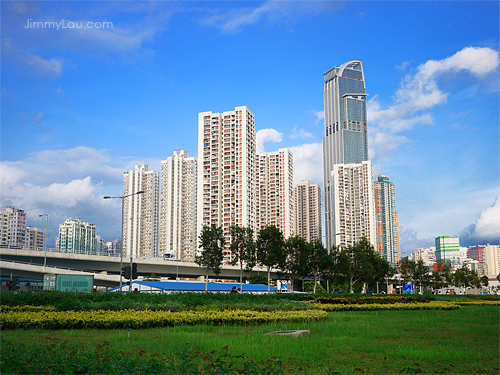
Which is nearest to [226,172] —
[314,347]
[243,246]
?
[243,246]

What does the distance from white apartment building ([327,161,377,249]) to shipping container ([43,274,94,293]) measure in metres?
156

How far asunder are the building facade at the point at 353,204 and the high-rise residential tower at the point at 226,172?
66154mm

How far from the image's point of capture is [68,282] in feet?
94.5

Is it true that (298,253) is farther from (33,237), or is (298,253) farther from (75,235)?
(75,235)

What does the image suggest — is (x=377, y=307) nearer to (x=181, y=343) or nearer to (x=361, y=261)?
(x=181, y=343)

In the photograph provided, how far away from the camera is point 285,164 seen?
15225cm

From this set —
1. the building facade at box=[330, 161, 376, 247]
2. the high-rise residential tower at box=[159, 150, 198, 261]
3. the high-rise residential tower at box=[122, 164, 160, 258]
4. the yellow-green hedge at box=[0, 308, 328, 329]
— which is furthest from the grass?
the building facade at box=[330, 161, 376, 247]

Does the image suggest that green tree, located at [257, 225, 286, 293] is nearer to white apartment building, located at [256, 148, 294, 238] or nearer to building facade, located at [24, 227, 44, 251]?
white apartment building, located at [256, 148, 294, 238]

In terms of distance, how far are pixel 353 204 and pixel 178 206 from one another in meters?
75.9

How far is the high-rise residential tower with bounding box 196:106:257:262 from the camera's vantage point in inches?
4769

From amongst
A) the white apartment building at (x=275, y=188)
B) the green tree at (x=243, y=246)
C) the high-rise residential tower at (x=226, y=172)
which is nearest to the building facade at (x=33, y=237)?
the high-rise residential tower at (x=226, y=172)

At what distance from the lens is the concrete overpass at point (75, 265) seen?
57594 mm

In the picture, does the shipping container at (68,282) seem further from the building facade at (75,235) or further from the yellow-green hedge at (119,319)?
the building facade at (75,235)

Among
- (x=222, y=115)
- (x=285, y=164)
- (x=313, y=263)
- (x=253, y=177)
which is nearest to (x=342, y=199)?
(x=285, y=164)
